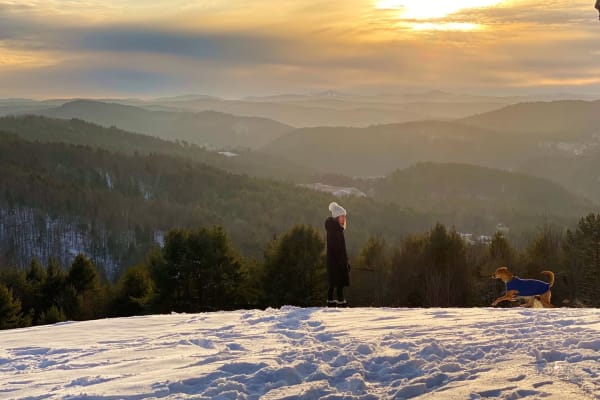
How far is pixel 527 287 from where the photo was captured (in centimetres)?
1481

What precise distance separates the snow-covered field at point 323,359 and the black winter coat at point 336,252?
3771mm

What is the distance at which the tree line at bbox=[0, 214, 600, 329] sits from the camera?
136ft

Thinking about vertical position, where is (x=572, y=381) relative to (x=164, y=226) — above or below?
above

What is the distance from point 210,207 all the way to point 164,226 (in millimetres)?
21959

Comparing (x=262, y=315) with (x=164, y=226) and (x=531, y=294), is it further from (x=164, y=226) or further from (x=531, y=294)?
(x=164, y=226)

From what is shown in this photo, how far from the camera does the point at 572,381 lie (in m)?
7.27

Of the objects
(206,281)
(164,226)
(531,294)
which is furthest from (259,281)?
(164,226)

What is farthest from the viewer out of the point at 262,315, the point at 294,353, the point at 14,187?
the point at 14,187

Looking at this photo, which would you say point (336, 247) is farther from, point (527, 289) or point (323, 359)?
point (323, 359)

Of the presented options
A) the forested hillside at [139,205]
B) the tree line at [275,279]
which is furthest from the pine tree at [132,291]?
the forested hillside at [139,205]

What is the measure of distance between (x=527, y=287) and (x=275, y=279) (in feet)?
97.8

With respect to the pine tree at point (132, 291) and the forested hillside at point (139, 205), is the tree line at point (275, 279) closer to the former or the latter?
the pine tree at point (132, 291)

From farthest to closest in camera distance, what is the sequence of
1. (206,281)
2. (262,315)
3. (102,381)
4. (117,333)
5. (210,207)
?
1. (210,207)
2. (206,281)
3. (262,315)
4. (117,333)
5. (102,381)

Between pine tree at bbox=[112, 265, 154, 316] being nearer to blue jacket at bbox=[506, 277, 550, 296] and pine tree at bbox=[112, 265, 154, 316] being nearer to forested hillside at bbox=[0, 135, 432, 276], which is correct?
blue jacket at bbox=[506, 277, 550, 296]
